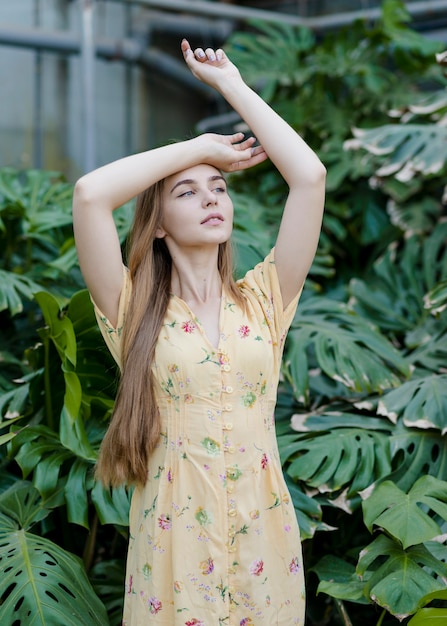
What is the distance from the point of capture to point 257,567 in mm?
1786

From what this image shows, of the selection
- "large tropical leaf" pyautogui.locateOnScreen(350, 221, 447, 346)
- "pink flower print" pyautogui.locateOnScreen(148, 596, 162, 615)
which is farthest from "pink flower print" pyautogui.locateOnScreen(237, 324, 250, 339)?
"large tropical leaf" pyautogui.locateOnScreen(350, 221, 447, 346)

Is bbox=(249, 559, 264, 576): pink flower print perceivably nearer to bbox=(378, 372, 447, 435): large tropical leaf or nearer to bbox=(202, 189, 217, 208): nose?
bbox=(202, 189, 217, 208): nose

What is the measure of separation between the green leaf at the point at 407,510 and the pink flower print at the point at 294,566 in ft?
1.00

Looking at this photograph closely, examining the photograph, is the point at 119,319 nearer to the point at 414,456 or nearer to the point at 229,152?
the point at 229,152

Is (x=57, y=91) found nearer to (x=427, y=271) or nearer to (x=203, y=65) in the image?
(x=427, y=271)

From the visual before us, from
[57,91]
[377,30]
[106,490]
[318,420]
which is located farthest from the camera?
[57,91]

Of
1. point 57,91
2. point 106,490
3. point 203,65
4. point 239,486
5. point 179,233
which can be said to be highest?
point 57,91

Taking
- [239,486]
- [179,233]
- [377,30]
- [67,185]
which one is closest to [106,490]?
[239,486]

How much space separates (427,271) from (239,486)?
6.54 feet

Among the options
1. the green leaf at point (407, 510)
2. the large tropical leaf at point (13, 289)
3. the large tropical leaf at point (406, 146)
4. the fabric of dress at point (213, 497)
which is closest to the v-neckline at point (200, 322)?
the fabric of dress at point (213, 497)

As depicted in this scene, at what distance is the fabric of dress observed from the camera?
69.4 inches

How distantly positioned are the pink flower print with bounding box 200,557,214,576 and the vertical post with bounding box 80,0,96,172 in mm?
3156

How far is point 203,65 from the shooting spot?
1922 millimetres

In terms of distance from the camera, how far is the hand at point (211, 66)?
1.91 metres
